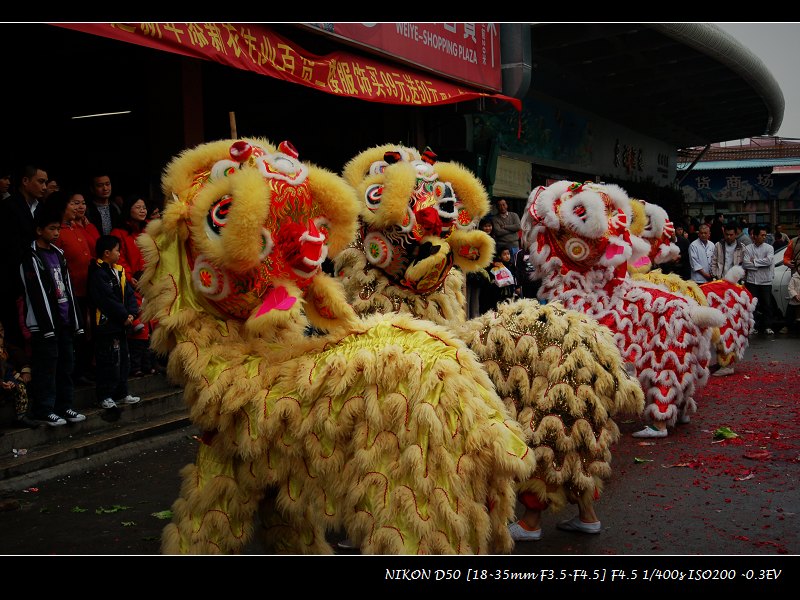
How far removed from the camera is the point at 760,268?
12.2m

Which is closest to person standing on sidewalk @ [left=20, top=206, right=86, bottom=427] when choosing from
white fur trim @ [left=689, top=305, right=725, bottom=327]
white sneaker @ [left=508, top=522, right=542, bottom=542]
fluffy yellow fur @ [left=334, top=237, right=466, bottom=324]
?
fluffy yellow fur @ [left=334, top=237, right=466, bottom=324]

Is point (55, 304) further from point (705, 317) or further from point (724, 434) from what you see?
point (724, 434)

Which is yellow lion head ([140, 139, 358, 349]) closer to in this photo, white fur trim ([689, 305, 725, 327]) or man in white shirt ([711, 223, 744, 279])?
white fur trim ([689, 305, 725, 327])

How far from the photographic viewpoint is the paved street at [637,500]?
366cm

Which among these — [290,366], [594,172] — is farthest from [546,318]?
[594,172]

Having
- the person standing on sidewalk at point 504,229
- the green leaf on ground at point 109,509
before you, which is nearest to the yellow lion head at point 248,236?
the green leaf on ground at point 109,509

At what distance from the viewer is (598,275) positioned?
17.4 feet

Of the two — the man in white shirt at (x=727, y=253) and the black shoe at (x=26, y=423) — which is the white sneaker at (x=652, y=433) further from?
the man in white shirt at (x=727, y=253)

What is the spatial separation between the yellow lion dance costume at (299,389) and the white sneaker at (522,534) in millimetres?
1128

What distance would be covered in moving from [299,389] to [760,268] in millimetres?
11449

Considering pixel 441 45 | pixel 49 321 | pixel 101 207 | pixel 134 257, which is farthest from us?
pixel 441 45

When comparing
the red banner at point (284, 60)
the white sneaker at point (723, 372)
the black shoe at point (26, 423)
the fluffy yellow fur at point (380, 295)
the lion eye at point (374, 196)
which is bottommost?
the white sneaker at point (723, 372)

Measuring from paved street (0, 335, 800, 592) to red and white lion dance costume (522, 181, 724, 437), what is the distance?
1.77 feet

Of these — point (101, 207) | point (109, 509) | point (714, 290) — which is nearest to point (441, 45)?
point (714, 290)
